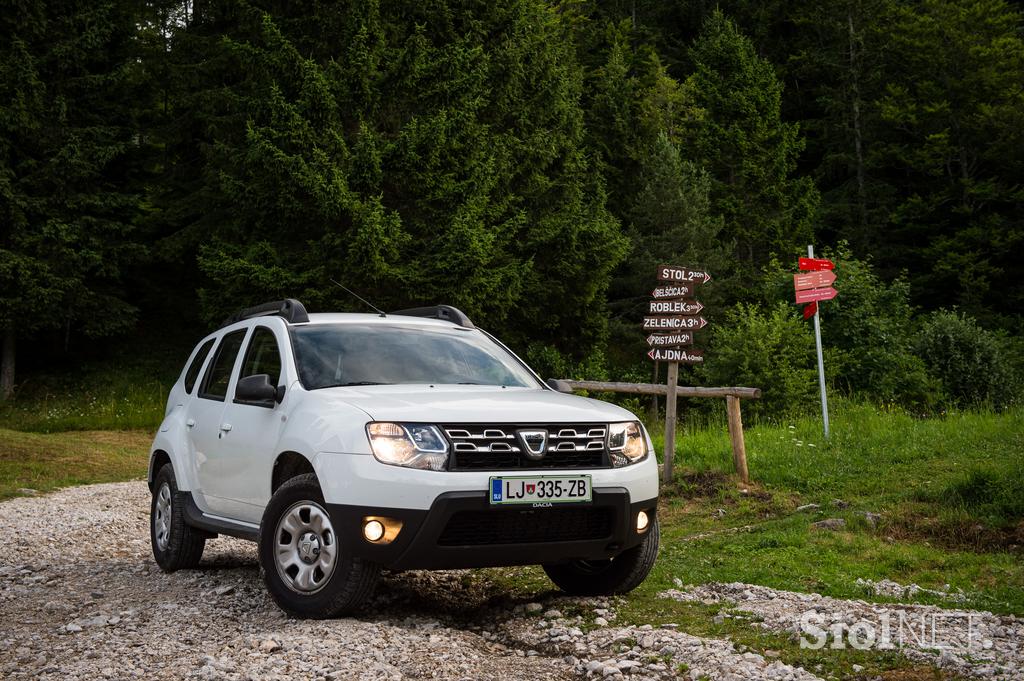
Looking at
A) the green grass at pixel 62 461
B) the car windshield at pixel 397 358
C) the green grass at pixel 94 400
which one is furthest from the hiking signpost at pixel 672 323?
the green grass at pixel 94 400

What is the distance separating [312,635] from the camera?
214 inches

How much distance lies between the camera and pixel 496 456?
578cm

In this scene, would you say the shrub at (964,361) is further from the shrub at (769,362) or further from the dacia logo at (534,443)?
the dacia logo at (534,443)

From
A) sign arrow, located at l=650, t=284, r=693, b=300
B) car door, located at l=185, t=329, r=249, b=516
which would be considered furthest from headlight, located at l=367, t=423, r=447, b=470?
sign arrow, located at l=650, t=284, r=693, b=300

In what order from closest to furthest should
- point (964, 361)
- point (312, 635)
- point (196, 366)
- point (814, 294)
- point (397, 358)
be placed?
point (312, 635) < point (397, 358) < point (196, 366) < point (814, 294) < point (964, 361)

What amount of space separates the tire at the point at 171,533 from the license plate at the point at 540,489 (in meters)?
3.31

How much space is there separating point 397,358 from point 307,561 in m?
1.65

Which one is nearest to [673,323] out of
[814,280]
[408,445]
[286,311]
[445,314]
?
[814,280]

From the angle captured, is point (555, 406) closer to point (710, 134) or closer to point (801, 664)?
point (801, 664)

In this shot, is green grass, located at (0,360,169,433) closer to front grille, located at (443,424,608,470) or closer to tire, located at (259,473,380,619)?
tire, located at (259,473,380,619)

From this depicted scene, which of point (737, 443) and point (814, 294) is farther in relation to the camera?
point (814, 294)

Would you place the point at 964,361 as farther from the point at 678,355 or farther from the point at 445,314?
the point at 445,314

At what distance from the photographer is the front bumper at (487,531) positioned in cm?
559

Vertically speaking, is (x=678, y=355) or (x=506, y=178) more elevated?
(x=506, y=178)
